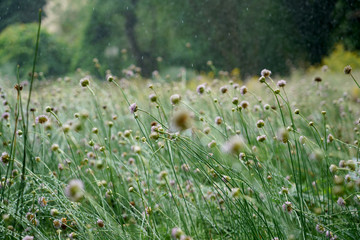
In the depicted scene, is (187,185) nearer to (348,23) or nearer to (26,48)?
(348,23)

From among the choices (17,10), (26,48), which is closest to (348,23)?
(17,10)

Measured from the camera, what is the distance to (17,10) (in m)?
8.32

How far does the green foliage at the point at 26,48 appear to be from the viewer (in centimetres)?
870

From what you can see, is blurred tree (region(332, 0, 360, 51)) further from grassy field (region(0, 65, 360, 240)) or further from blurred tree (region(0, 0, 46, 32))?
blurred tree (region(0, 0, 46, 32))

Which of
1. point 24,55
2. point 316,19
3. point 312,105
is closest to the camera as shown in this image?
point 312,105

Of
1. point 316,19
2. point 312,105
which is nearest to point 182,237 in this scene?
point 312,105

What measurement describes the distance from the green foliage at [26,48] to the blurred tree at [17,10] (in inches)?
12.4

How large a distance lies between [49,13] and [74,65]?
1735 mm

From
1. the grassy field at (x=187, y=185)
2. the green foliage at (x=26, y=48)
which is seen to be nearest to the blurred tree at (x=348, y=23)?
the grassy field at (x=187, y=185)

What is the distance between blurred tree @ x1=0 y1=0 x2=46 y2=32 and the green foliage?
0.32 meters

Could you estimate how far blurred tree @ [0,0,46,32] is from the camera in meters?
7.65

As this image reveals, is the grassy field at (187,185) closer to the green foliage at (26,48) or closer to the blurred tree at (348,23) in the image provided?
the blurred tree at (348,23)

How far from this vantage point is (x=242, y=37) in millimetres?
8523

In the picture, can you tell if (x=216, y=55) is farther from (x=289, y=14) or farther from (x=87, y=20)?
(x=87, y=20)
